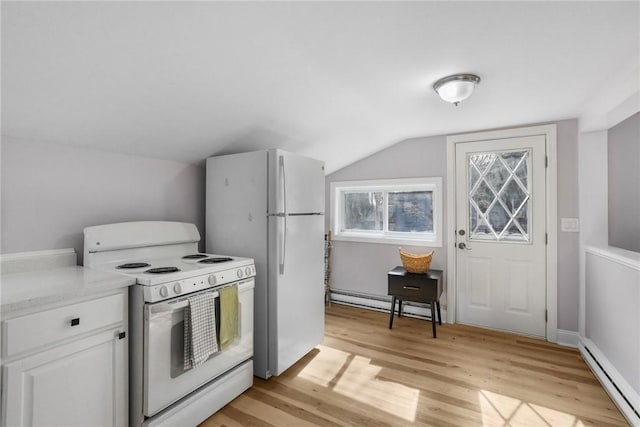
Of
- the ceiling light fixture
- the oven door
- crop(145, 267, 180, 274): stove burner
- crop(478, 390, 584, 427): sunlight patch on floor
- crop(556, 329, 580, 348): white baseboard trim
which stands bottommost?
crop(478, 390, 584, 427): sunlight patch on floor

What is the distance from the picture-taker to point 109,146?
7.00ft

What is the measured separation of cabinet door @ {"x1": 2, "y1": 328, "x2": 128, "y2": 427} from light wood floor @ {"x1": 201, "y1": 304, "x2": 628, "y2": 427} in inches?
23.7

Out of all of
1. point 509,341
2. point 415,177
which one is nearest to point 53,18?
point 415,177

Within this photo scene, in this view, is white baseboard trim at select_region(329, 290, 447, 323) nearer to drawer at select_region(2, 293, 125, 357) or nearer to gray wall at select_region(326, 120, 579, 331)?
gray wall at select_region(326, 120, 579, 331)

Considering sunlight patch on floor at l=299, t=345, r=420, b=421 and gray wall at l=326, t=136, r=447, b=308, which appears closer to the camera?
sunlight patch on floor at l=299, t=345, r=420, b=421

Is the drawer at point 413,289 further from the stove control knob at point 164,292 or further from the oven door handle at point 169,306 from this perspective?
the stove control knob at point 164,292

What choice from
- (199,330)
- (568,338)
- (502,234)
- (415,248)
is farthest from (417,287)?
(199,330)

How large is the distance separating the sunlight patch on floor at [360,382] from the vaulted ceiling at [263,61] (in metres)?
1.96

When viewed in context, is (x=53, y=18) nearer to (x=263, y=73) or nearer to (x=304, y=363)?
(x=263, y=73)

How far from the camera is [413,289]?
125 inches

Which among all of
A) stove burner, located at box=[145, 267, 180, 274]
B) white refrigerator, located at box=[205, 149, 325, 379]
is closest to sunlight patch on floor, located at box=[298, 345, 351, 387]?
white refrigerator, located at box=[205, 149, 325, 379]

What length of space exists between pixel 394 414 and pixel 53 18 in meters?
2.59

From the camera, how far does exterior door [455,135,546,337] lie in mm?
3090

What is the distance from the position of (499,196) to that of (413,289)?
1322 millimetres
